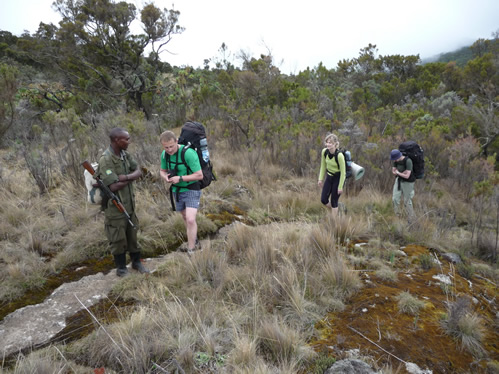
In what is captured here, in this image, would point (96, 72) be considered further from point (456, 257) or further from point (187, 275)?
point (456, 257)

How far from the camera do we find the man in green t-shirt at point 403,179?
15.5ft

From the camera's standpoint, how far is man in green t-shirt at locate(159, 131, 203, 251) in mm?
3367

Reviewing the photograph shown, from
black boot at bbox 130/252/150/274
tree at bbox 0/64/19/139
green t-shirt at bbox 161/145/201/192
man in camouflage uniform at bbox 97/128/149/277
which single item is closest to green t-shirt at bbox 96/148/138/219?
man in camouflage uniform at bbox 97/128/149/277

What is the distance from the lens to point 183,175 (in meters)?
3.53

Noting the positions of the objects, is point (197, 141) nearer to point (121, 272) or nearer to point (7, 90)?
point (121, 272)

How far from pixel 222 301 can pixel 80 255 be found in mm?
2233

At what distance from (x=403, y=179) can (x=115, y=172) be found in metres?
4.47

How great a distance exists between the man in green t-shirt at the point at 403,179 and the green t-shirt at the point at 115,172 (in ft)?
13.0

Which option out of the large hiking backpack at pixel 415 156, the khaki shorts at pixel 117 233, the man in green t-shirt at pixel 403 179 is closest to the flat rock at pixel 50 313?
the khaki shorts at pixel 117 233

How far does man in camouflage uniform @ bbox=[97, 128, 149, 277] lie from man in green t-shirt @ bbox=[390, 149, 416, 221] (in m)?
3.96

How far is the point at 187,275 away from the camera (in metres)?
3.11

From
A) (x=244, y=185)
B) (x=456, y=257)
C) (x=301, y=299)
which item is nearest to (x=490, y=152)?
(x=456, y=257)

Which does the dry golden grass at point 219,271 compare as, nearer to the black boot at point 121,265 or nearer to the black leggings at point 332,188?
the black boot at point 121,265

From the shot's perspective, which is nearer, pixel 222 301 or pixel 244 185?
pixel 222 301
